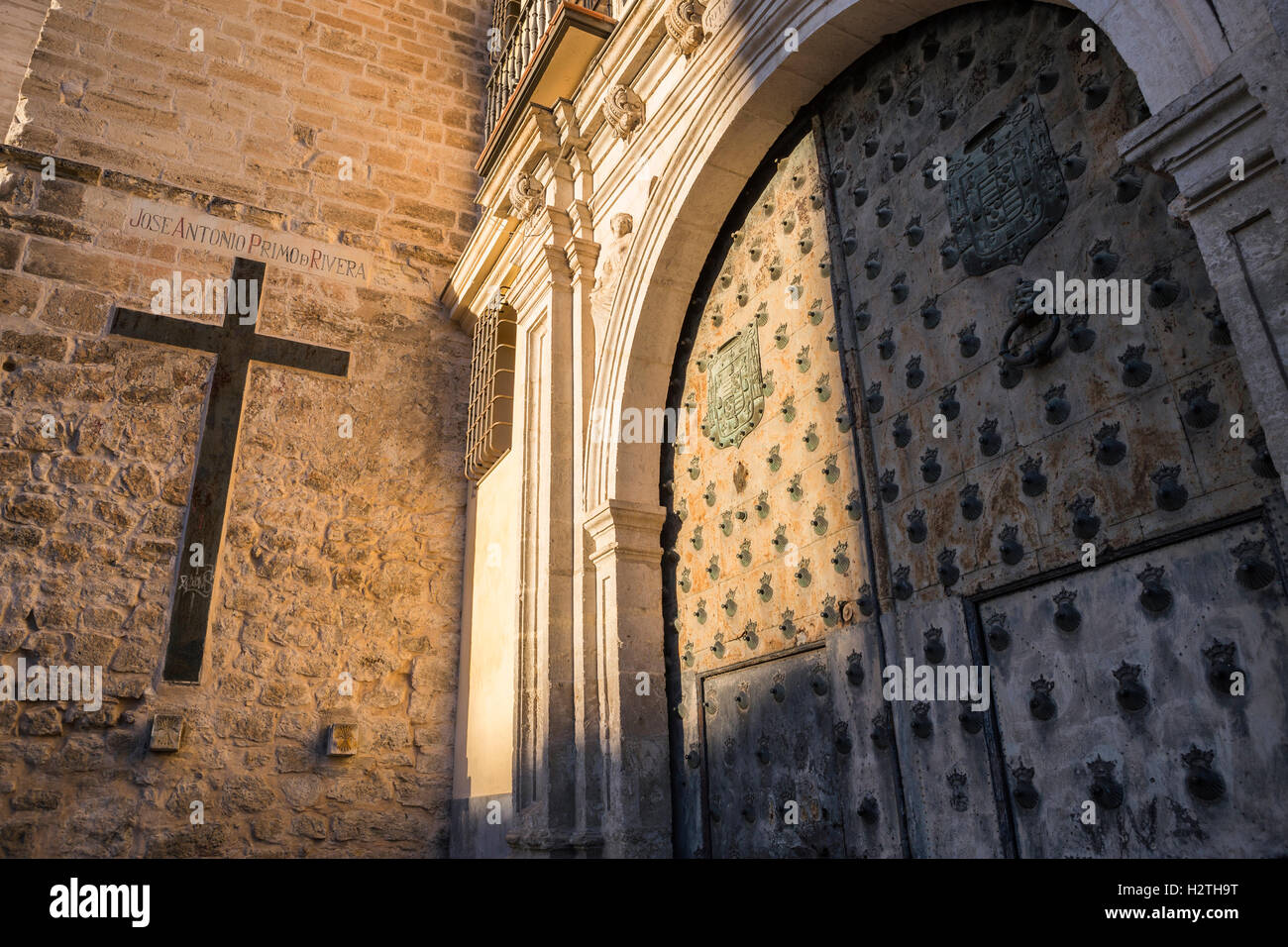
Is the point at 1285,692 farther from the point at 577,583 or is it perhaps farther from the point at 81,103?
the point at 81,103

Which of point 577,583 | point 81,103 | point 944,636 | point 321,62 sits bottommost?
point 944,636

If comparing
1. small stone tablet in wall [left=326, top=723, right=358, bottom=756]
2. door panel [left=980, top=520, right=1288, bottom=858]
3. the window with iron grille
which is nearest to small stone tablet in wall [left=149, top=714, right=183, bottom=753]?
small stone tablet in wall [left=326, top=723, right=358, bottom=756]

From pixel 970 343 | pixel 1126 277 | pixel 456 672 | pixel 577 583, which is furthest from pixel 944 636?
pixel 456 672

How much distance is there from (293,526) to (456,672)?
1271 mm

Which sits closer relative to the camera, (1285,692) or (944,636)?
(1285,692)

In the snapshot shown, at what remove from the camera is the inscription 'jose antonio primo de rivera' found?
5375mm

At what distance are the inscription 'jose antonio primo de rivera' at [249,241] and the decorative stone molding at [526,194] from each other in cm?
165

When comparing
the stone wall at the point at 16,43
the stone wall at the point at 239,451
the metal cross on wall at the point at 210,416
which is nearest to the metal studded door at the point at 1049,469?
the stone wall at the point at 239,451

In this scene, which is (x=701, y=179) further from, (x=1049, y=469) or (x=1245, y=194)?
(x=1245, y=194)

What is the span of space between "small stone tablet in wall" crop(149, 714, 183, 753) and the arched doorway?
260 centimetres

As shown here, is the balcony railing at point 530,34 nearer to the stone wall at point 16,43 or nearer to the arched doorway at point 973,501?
the arched doorway at point 973,501

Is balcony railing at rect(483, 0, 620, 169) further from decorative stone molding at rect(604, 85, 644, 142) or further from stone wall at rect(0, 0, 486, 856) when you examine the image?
stone wall at rect(0, 0, 486, 856)

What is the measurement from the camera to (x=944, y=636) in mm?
2414

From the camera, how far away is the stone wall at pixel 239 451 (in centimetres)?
444
